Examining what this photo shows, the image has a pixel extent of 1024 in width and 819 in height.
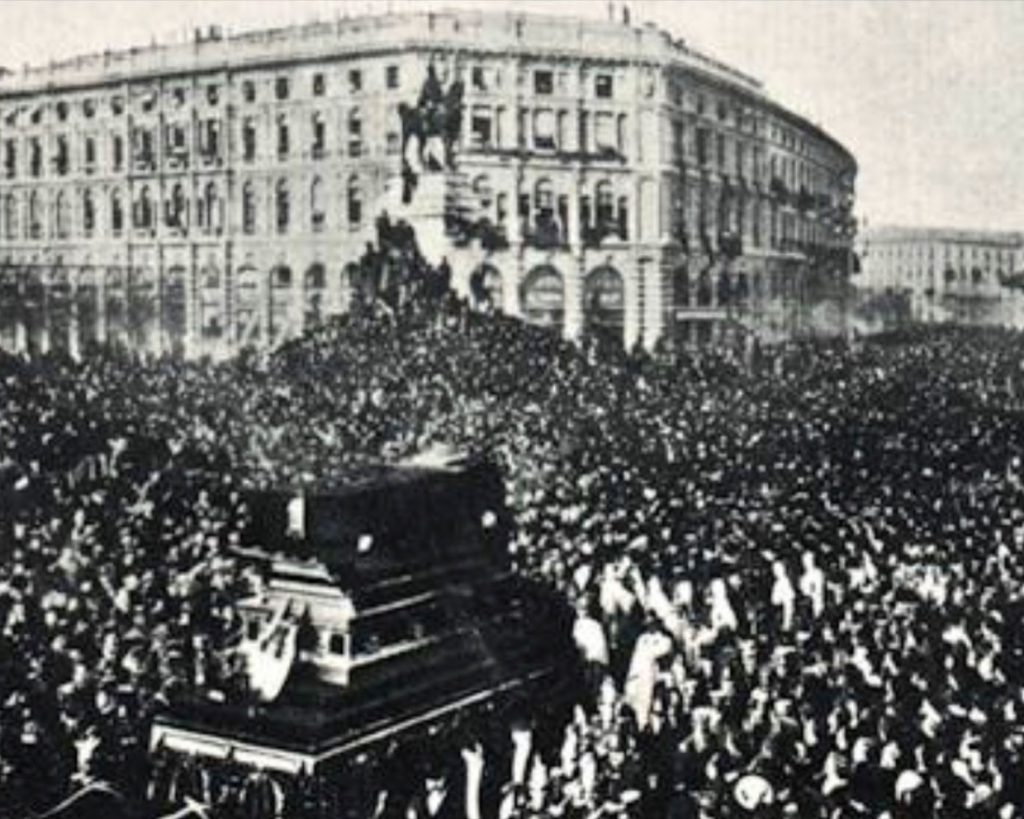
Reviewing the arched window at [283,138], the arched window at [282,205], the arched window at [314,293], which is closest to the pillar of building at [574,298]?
the arched window at [314,293]

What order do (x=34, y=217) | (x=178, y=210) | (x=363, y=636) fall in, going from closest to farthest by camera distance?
(x=363, y=636)
(x=178, y=210)
(x=34, y=217)

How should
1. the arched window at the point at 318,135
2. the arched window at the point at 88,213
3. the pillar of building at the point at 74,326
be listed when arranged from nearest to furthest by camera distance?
the arched window at the point at 88,213
the pillar of building at the point at 74,326
the arched window at the point at 318,135

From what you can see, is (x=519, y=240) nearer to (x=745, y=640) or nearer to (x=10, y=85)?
(x=10, y=85)

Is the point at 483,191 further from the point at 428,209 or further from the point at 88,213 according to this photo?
the point at 88,213

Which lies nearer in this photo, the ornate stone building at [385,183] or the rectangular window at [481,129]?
the ornate stone building at [385,183]

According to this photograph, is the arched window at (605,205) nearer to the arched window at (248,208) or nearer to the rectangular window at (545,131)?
the rectangular window at (545,131)

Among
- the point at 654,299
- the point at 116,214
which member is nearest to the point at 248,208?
the point at 116,214

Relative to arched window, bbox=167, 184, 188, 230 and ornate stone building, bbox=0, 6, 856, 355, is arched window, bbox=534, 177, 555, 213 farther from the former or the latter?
arched window, bbox=167, 184, 188, 230
